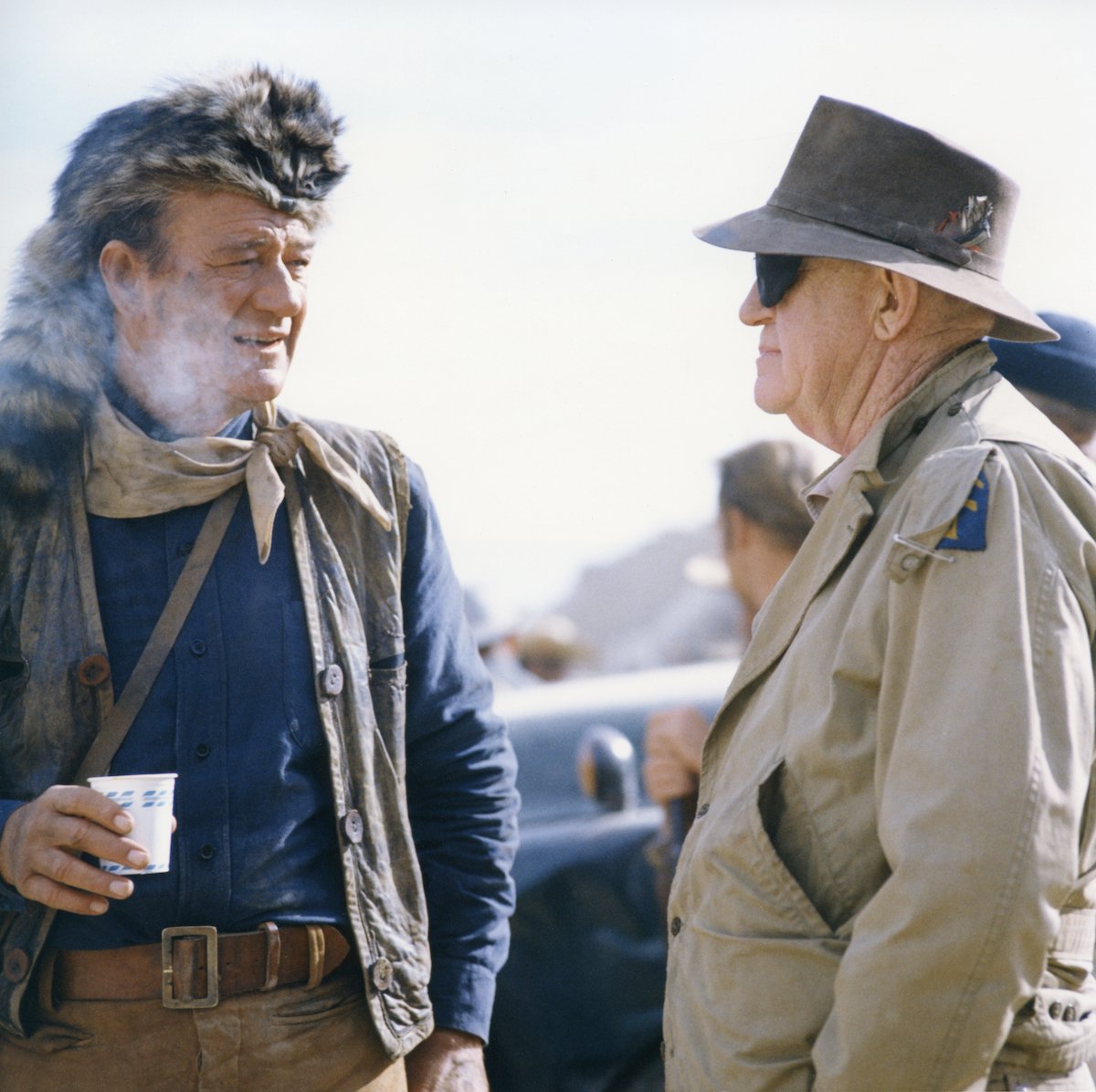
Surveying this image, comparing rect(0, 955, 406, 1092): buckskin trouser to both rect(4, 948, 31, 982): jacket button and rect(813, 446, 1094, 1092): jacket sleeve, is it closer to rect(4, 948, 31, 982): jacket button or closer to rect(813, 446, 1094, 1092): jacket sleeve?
rect(4, 948, 31, 982): jacket button

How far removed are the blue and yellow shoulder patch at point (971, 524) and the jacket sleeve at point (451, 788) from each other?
4.03 feet

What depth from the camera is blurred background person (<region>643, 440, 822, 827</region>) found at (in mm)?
4027

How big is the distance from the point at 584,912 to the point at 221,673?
265 cm

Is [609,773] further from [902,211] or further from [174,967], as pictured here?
[902,211]

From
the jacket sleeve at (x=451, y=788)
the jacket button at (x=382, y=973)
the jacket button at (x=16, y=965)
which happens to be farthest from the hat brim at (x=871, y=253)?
the jacket button at (x=16, y=965)

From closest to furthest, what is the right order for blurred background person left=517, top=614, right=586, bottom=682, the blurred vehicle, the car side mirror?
the blurred vehicle < the car side mirror < blurred background person left=517, top=614, right=586, bottom=682

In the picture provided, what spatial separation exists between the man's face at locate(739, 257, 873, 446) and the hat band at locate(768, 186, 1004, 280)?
2.4 inches

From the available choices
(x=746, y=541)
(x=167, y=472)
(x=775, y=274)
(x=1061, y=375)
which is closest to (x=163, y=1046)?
(x=167, y=472)

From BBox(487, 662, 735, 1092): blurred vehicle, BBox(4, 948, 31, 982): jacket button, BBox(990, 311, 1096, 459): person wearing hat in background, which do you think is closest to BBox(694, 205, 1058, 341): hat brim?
BBox(990, 311, 1096, 459): person wearing hat in background

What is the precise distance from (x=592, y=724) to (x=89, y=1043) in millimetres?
3207

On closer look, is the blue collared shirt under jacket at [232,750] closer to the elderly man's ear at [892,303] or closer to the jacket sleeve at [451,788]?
the jacket sleeve at [451,788]

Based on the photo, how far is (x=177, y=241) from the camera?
2621 millimetres

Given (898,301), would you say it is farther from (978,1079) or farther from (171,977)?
(171,977)

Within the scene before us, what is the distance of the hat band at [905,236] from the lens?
85.3 inches
